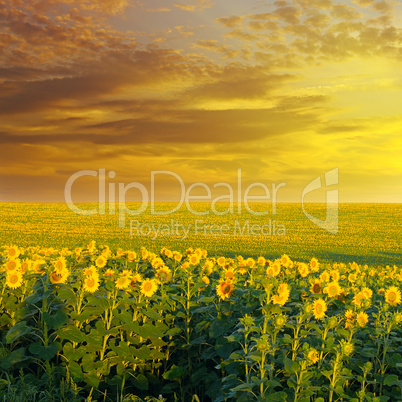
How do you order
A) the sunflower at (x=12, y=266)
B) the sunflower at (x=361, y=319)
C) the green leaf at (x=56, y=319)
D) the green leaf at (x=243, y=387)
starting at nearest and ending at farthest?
1. the green leaf at (x=243, y=387)
2. the sunflower at (x=361, y=319)
3. the green leaf at (x=56, y=319)
4. the sunflower at (x=12, y=266)

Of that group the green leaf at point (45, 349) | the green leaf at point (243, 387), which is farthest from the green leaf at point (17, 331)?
the green leaf at point (243, 387)

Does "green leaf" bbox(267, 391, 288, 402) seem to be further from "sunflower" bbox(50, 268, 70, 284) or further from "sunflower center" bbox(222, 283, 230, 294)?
"sunflower" bbox(50, 268, 70, 284)

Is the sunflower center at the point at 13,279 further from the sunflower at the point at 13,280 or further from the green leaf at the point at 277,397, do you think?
the green leaf at the point at 277,397

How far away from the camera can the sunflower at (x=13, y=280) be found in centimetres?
612

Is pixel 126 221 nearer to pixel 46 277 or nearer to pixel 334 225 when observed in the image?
pixel 334 225

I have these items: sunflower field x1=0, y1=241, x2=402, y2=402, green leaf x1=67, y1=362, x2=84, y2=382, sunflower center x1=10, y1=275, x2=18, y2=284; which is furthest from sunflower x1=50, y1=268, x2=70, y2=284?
green leaf x1=67, y1=362, x2=84, y2=382

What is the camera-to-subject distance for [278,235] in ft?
108

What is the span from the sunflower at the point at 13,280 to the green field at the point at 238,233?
10273mm

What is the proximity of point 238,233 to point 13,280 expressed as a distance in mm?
28237

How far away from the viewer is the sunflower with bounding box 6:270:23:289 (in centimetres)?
612

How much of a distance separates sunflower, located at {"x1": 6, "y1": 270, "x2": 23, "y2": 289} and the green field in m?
10.3

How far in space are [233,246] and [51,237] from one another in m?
11.2

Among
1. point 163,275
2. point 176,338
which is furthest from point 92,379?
point 163,275

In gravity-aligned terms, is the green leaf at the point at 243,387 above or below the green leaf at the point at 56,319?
below
